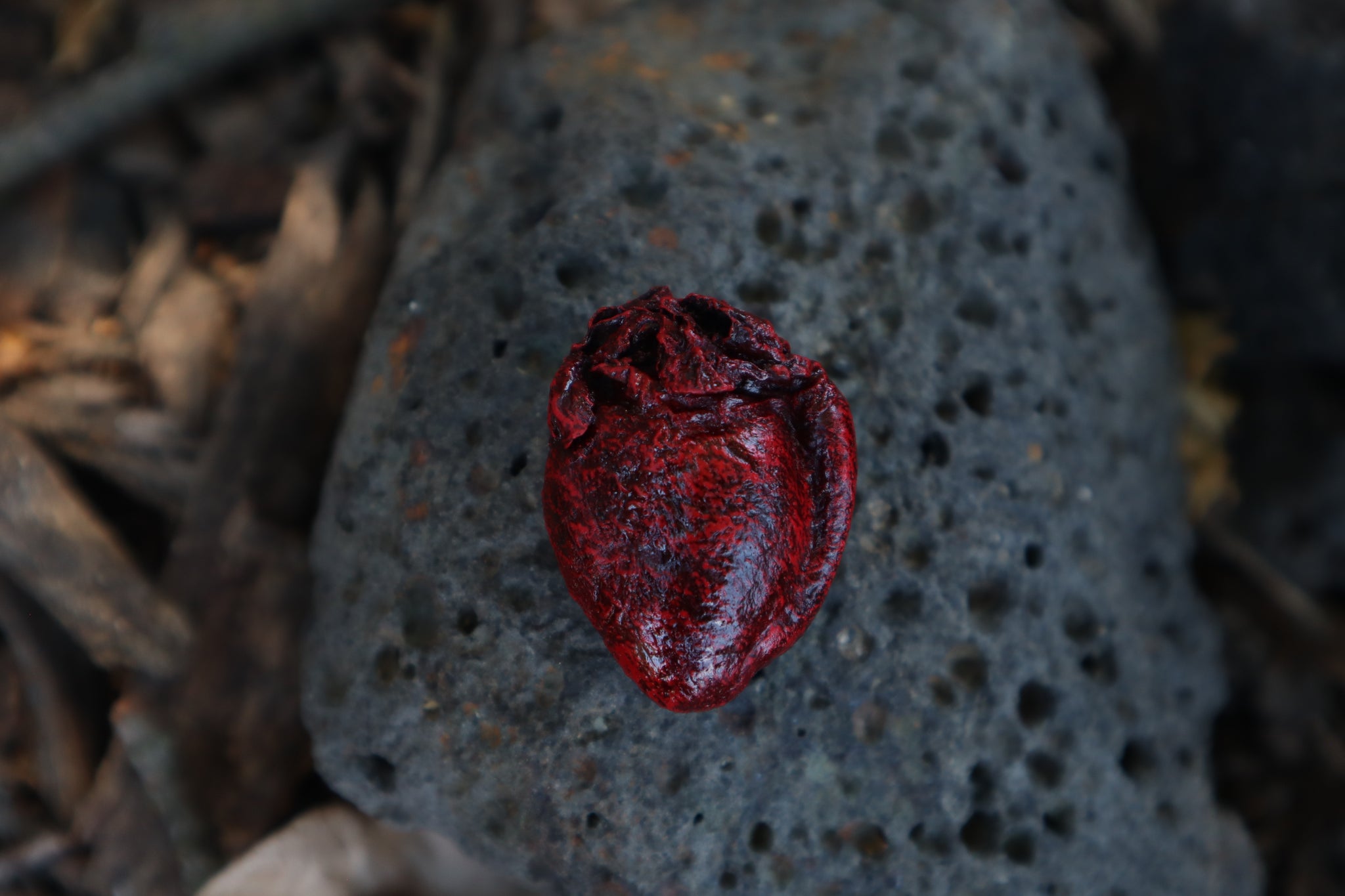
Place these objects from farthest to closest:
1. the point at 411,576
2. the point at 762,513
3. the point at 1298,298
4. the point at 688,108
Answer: the point at 1298,298 < the point at 688,108 < the point at 411,576 < the point at 762,513

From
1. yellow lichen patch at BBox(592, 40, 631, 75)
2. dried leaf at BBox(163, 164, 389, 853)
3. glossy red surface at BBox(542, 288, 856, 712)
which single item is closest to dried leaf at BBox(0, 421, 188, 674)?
dried leaf at BBox(163, 164, 389, 853)

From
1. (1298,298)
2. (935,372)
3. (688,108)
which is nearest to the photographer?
(935,372)

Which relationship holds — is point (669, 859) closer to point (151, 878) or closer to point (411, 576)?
point (411, 576)

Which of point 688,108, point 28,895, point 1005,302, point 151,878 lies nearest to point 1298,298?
point 1005,302

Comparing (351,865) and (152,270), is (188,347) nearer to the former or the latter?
(152,270)

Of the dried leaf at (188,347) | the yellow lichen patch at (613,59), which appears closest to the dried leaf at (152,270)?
the dried leaf at (188,347)

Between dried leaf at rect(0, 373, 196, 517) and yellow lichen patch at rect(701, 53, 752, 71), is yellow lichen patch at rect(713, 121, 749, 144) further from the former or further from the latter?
dried leaf at rect(0, 373, 196, 517)

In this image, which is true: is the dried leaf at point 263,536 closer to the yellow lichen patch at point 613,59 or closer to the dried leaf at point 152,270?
the dried leaf at point 152,270
